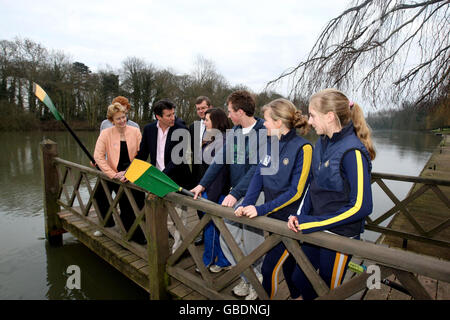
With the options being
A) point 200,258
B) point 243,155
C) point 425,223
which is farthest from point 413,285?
point 425,223

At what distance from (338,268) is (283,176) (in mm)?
742

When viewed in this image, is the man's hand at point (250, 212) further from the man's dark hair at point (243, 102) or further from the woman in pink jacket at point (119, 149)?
the woman in pink jacket at point (119, 149)

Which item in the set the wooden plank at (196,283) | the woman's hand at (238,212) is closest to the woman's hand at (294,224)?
the woman's hand at (238,212)

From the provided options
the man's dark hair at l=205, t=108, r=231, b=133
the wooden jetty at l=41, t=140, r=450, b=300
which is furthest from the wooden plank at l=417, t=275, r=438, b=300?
the man's dark hair at l=205, t=108, r=231, b=133

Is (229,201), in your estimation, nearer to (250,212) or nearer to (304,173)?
(250,212)

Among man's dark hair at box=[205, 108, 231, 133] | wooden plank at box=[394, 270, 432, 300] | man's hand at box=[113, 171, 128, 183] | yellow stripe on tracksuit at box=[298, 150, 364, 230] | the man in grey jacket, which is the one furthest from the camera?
man's hand at box=[113, 171, 128, 183]

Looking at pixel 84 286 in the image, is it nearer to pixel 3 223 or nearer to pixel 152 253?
pixel 152 253

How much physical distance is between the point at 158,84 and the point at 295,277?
1373 inches

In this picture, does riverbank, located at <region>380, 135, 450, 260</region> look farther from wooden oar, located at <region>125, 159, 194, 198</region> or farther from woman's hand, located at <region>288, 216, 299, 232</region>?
wooden oar, located at <region>125, 159, 194, 198</region>

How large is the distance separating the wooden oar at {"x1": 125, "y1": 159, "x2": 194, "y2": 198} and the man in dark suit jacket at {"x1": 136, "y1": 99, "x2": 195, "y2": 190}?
2.88 feet

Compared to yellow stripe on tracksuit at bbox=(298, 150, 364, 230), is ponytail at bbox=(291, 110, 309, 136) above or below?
above

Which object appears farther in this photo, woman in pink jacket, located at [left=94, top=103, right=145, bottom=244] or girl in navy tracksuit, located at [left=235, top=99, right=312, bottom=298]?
woman in pink jacket, located at [left=94, top=103, right=145, bottom=244]

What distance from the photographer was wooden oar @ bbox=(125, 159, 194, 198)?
242cm
